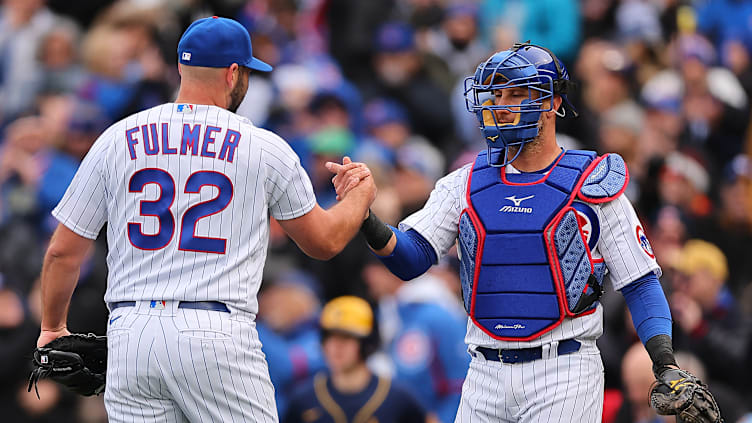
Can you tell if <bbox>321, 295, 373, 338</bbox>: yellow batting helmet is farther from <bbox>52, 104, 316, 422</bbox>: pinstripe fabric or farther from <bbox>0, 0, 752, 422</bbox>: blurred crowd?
<bbox>52, 104, 316, 422</bbox>: pinstripe fabric

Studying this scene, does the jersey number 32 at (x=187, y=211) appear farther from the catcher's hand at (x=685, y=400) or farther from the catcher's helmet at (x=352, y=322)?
the catcher's helmet at (x=352, y=322)

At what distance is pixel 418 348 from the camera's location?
8.80 m

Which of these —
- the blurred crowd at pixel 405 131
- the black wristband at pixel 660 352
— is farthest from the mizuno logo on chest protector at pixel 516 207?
the blurred crowd at pixel 405 131

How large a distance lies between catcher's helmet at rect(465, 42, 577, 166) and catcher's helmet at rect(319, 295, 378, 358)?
2654mm

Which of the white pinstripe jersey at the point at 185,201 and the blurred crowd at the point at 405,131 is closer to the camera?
the white pinstripe jersey at the point at 185,201

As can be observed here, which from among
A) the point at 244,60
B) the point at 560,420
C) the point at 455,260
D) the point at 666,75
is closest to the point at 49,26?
the point at 455,260

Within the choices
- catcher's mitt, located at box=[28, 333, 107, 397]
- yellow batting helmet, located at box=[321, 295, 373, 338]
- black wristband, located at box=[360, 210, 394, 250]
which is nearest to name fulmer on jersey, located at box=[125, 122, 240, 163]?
black wristband, located at box=[360, 210, 394, 250]

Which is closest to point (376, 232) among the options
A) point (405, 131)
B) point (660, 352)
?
point (660, 352)

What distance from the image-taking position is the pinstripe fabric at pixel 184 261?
5.06 metres

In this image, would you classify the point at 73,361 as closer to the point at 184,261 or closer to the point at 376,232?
the point at 184,261

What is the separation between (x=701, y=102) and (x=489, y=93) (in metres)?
6.23

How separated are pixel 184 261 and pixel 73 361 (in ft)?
2.62

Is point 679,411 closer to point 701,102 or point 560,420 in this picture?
point 560,420

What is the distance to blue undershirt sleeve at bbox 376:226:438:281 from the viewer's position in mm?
5699
